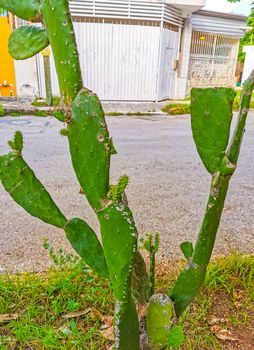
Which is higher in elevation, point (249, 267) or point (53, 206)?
point (53, 206)

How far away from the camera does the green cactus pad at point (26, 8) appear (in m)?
0.88

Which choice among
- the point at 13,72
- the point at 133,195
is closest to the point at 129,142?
the point at 133,195

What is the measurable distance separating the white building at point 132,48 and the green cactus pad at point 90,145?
7.30m

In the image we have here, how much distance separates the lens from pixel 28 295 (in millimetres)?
1423

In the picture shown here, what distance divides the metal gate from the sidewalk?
2.18 meters

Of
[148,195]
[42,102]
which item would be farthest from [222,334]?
[42,102]

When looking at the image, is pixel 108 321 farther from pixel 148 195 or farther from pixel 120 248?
pixel 148 195

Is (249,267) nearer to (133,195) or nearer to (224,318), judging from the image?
(224,318)

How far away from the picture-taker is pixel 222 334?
127 centimetres

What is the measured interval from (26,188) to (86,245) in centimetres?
23

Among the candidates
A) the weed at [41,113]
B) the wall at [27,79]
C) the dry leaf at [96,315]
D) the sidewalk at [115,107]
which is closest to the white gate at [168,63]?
the sidewalk at [115,107]

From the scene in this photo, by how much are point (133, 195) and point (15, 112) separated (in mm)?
4692

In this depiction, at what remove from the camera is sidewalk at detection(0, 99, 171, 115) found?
6660 mm

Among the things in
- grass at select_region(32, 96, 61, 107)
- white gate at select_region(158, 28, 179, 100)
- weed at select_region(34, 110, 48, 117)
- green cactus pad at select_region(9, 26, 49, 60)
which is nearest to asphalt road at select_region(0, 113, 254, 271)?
green cactus pad at select_region(9, 26, 49, 60)
